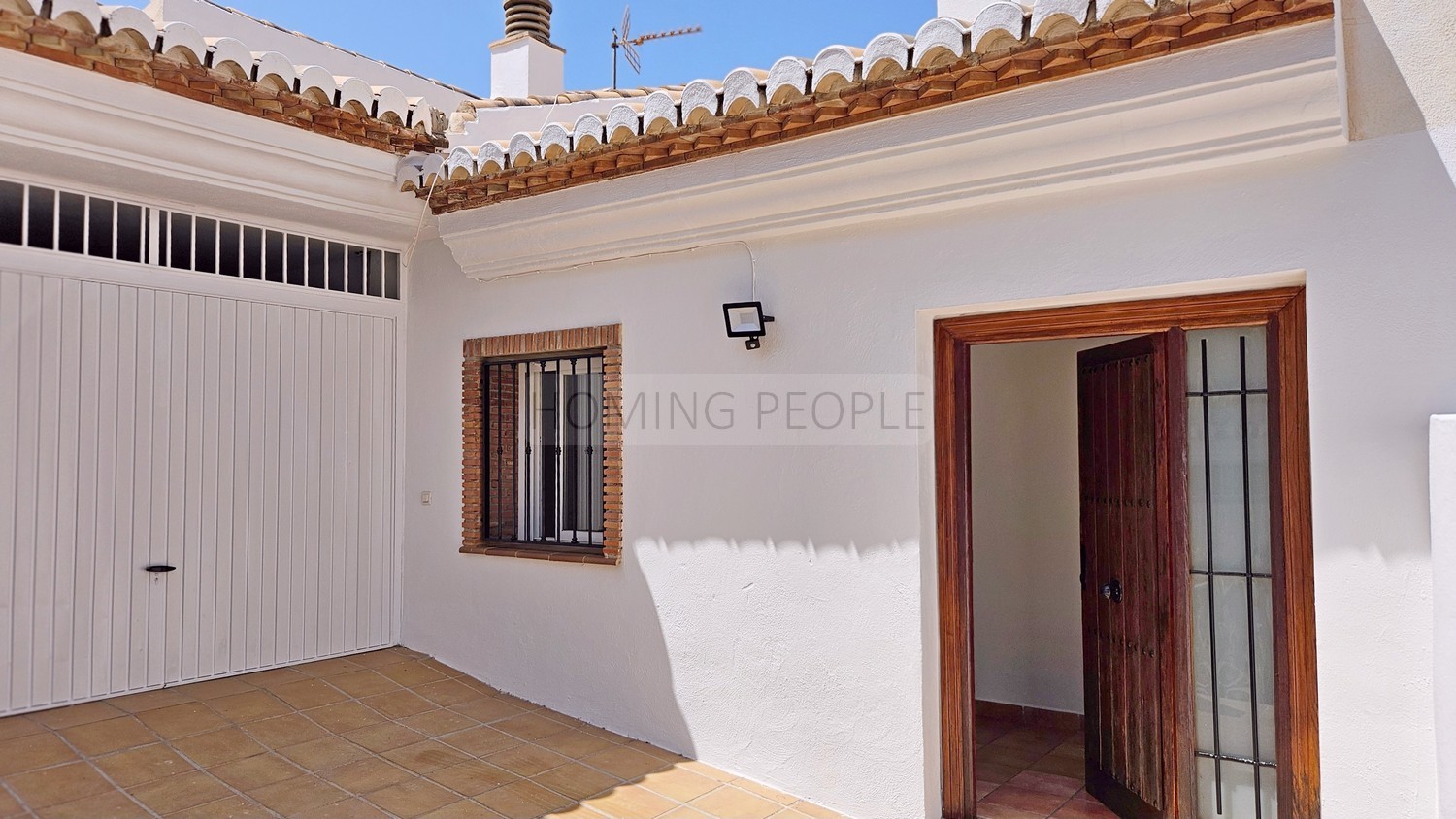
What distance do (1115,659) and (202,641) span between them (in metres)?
6.67

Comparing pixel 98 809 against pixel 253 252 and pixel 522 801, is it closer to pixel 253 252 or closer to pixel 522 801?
pixel 522 801

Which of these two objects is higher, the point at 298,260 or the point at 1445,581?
the point at 298,260

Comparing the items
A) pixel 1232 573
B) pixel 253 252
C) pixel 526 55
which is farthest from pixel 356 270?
pixel 1232 573

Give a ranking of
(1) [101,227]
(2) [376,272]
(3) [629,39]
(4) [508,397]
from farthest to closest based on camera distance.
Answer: (3) [629,39], (2) [376,272], (4) [508,397], (1) [101,227]

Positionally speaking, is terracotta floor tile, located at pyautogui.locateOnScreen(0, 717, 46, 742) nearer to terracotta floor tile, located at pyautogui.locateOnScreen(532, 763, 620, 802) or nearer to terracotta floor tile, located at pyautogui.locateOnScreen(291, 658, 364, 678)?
terracotta floor tile, located at pyautogui.locateOnScreen(291, 658, 364, 678)

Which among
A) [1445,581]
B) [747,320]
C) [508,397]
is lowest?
[1445,581]

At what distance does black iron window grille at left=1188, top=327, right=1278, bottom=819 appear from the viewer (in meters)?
4.50

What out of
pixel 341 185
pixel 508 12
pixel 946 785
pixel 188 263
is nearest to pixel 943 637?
pixel 946 785

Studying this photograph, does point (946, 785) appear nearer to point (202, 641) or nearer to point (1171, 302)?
point (1171, 302)

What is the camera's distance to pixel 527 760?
5898 millimetres

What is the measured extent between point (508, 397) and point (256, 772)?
11.2 ft

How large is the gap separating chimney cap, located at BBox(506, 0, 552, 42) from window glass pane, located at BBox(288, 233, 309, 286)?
453 centimetres

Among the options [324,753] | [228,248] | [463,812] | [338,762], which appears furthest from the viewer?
[228,248]

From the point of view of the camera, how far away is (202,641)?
6.87m
